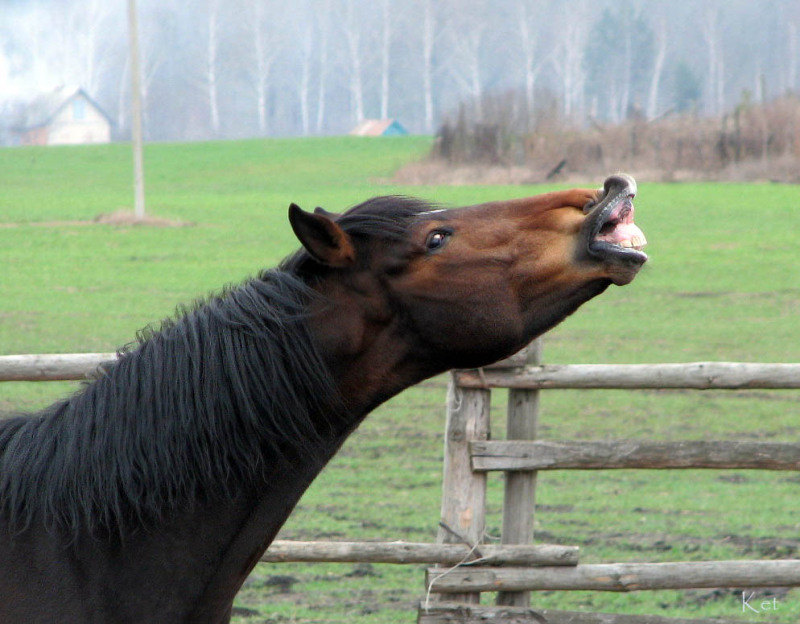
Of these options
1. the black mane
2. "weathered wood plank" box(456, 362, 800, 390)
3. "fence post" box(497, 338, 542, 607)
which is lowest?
"fence post" box(497, 338, 542, 607)

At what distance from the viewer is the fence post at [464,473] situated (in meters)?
4.32

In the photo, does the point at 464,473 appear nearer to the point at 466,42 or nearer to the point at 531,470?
the point at 531,470

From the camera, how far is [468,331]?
7.45 feet

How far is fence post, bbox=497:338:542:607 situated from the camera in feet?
14.4

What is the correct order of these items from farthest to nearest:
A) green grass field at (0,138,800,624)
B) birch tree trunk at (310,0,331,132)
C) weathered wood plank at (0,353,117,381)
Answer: birch tree trunk at (310,0,331,132), green grass field at (0,138,800,624), weathered wood plank at (0,353,117,381)

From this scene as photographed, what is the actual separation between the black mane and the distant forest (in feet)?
255

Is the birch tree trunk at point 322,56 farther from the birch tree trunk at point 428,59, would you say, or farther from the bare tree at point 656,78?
the bare tree at point 656,78

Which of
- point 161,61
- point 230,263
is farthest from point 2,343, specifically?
point 161,61

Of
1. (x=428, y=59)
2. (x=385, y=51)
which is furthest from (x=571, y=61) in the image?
(x=385, y=51)

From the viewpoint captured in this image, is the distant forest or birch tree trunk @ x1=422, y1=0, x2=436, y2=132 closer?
birch tree trunk @ x1=422, y1=0, x2=436, y2=132

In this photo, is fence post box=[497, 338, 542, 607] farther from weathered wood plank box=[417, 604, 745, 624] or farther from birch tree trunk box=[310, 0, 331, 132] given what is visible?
birch tree trunk box=[310, 0, 331, 132]

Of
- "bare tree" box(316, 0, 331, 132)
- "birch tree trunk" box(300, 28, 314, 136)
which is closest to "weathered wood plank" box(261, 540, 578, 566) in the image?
"birch tree trunk" box(300, 28, 314, 136)

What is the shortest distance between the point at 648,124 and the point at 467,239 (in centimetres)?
3252

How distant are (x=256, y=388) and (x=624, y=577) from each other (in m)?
2.63
